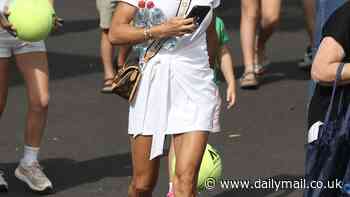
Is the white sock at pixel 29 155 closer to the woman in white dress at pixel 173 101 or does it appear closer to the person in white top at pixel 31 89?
the person in white top at pixel 31 89

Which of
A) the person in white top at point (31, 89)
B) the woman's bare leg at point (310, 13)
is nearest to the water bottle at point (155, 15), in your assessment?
the person in white top at point (31, 89)

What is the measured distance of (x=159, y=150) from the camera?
604 centimetres

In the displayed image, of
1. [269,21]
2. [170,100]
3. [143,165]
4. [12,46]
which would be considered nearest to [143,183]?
[143,165]

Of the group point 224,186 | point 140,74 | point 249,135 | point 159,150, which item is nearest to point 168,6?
point 140,74

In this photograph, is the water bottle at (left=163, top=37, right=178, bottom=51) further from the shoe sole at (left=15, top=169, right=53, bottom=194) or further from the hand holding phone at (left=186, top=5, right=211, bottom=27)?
the shoe sole at (left=15, top=169, right=53, bottom=194)

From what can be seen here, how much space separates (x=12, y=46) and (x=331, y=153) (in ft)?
9.69

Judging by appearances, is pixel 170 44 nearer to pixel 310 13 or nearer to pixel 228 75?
pixel 228 75

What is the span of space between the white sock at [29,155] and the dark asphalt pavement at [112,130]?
0.20 meters

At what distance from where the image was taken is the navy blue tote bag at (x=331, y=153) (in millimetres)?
5172

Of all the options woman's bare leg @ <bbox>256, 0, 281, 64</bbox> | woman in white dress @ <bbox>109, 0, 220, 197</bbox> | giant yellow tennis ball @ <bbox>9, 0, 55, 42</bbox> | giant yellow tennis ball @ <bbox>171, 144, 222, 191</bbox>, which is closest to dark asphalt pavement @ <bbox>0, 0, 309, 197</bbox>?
woman's bare leg @ <bbox>256, 0, 281, 64</bbox>

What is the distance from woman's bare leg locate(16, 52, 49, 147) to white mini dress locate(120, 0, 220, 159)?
1510 millimetres

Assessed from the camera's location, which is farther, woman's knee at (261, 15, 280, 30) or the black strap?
woman's knee at (261, 15, 280, 30)

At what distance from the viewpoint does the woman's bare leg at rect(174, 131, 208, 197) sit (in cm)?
601

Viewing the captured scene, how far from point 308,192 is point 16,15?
8.45 feet
